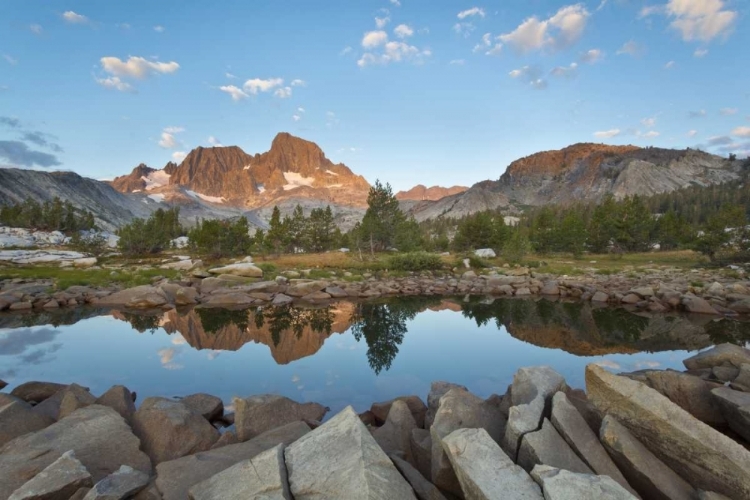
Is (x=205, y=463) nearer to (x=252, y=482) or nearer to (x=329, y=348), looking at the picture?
(x=252, y=482)

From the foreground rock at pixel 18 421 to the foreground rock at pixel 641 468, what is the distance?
937cm

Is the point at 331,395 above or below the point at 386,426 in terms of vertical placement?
below

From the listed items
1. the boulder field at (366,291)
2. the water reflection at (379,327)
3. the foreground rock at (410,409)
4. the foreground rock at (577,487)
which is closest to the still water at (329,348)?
the water reflection at (379,327)

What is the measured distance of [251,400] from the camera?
7.21 meters

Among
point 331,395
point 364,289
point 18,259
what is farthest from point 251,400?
point 18,259

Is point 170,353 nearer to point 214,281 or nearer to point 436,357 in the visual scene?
point 436,357

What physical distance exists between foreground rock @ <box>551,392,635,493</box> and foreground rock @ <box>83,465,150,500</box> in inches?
219

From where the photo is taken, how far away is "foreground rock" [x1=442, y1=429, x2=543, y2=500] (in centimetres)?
377

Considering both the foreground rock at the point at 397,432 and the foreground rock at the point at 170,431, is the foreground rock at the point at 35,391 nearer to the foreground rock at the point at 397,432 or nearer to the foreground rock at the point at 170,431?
the foreground rock at the point at 170,431

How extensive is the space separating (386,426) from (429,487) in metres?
2.44

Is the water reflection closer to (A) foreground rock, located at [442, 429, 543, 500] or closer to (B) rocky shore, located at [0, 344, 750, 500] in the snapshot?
(B) rocky shore, located at [0, 344, 750, 500]

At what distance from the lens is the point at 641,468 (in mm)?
4449

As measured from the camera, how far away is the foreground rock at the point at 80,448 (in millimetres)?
5199

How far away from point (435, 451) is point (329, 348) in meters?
11.1
